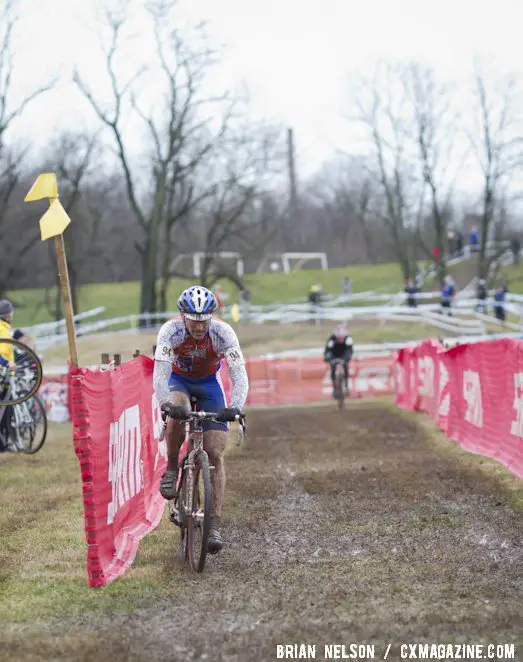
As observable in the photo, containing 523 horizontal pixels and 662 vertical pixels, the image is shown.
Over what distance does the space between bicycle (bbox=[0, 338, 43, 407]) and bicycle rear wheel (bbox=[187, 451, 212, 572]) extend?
447 centimetres

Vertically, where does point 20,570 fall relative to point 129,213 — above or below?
below

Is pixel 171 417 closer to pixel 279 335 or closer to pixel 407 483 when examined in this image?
pixel 407 483

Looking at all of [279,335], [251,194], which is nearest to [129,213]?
[251,194]

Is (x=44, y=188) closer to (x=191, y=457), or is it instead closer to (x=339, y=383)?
(x=191, y=457)

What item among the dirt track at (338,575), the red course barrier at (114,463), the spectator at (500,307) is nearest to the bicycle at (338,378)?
the dirt track at (338,575)

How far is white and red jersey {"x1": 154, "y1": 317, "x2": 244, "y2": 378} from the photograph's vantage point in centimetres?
771

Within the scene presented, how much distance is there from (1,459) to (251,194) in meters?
34.9

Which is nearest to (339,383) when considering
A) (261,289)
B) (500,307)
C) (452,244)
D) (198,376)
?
(198,376)

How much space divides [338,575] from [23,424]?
7.76 meters

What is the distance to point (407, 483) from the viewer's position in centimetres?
1103

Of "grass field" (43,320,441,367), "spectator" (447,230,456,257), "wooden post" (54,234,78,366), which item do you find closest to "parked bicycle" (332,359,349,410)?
"wooden post" (54,234,78,366)

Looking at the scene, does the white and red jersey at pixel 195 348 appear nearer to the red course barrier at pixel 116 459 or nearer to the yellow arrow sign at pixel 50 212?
the red course barrier at pixel 116 459

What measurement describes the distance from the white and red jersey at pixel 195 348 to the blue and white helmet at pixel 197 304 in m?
0.24

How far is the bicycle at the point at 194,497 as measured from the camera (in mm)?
7137
